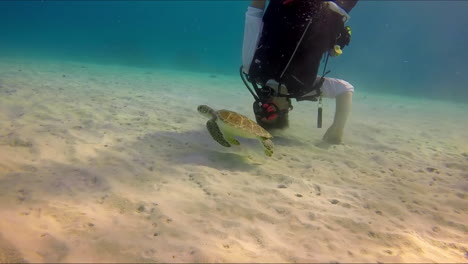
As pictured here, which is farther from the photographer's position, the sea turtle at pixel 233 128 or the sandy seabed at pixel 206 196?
the sea turtle at pixel 233 128

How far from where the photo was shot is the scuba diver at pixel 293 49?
448 cm

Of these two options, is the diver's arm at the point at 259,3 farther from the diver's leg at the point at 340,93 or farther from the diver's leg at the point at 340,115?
the diver's leg at the point at 340,115

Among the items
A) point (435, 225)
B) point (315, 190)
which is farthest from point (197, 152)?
point (435, 225)

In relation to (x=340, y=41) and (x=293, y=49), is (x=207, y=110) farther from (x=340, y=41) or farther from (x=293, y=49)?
(x=340, y=41)

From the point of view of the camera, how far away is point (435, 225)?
9.27ft

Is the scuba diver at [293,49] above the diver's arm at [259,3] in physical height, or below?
below

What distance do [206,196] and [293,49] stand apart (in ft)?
9.84

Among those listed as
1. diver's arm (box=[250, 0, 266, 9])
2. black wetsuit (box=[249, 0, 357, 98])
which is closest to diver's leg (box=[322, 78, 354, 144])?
black wetsuit (box=[249, 0, 357, 98])

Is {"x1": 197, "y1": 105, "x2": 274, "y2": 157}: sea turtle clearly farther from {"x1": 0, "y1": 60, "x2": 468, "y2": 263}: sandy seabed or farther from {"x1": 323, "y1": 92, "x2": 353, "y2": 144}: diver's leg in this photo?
{"x1": 323, "y1": 92, "x2": 353, "y2": 144}: diver's leg

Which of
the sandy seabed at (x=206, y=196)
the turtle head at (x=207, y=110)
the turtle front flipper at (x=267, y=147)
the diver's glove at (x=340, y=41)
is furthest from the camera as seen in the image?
the diver's glove at (x=340, y=41)

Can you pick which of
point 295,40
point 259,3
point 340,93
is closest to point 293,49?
point 295,40

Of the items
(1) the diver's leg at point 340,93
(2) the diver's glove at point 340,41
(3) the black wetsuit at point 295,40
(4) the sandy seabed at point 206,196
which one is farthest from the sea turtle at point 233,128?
(2) the diver's glove at point 340,41

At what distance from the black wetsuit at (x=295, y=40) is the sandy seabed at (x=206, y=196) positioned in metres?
1.34

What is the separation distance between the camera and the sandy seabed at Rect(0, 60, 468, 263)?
2.06m
